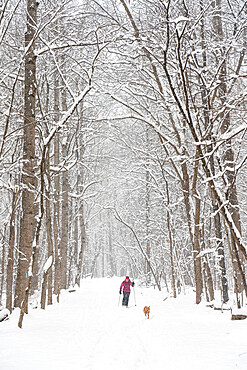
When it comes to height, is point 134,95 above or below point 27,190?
above

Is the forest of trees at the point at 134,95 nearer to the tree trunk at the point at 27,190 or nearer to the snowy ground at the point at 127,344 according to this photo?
the tree trunk at the point at 27,190

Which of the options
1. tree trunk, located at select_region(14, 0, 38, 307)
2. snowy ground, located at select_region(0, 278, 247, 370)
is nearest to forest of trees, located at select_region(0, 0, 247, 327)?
tree trunk, located at select_region(14, 0, 38, 307)

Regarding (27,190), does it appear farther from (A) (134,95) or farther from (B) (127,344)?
(A) (134,95)

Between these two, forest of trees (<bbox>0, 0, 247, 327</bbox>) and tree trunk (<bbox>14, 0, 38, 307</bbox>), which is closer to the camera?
forest of trees (<bbox>0, 0, 247, 327</bbox>)

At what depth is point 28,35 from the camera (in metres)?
7.02

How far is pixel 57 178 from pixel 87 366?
9193 millimetres

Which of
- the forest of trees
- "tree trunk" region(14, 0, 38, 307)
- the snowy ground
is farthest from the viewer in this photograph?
"tree trunk" region(14, 0, 38, 307)

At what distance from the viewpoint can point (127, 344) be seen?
561 centimetres

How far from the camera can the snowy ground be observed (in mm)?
4070

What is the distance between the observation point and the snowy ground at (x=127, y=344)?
4070 millimetres

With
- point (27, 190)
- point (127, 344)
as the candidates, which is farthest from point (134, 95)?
point (127, 344)

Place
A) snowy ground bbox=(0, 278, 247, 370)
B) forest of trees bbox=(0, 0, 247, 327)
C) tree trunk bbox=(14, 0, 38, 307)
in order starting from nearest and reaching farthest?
1. snowy ground bbox=(0, 278, 247, 370)
2. forest of trees bbox=(0, 0, 247, 327)
3. tree trunk bbox=(14, 0, 38, 307)

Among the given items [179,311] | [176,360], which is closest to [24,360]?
[176,360]

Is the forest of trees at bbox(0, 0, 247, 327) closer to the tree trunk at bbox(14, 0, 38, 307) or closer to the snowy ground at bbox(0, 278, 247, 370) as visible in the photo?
the tree trunk at bbox(14, 0, 38, 307)
